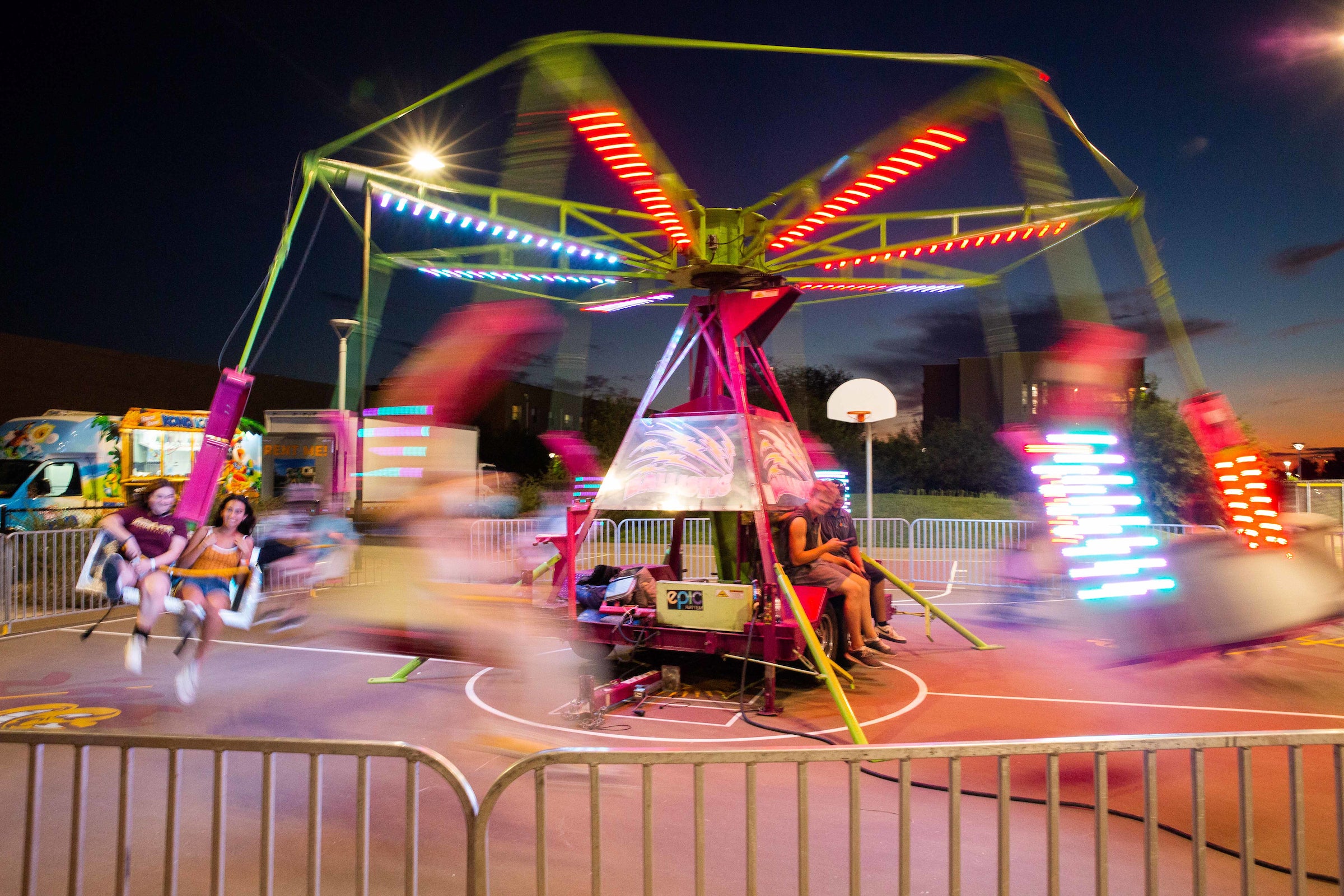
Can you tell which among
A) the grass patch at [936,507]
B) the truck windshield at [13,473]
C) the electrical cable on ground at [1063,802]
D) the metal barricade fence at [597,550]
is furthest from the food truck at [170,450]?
the grass patch at [936,507]

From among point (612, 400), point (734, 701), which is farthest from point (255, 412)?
point (734, 701)

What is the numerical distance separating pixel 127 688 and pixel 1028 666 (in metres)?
8.13

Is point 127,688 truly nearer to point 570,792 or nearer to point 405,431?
point 405,431

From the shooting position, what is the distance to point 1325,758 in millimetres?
4805

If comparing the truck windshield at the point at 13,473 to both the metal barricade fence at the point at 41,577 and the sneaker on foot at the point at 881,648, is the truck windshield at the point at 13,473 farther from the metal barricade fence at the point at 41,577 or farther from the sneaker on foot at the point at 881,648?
the sneaker on foot at the point at 881,648

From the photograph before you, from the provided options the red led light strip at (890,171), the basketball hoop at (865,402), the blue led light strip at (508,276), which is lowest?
the basketball hoop at (865,402)

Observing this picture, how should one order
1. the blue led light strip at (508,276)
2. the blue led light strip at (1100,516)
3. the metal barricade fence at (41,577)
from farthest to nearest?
the metal barricade fence at (41,577), the blue led light strip at (508,276), the blue led light strip at (1100,516)

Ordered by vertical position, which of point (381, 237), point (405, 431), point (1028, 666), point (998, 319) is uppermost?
point (381, 237)

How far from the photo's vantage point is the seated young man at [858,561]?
772 centimetres

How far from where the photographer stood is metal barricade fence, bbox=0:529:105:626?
356 inches

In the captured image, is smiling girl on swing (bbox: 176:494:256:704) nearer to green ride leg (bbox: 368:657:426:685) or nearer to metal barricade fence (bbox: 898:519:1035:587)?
green ride leg (bbox: 368:657:426:685)

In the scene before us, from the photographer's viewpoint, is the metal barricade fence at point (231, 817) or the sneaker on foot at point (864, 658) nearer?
the metal barricade fence at point (231, 817)

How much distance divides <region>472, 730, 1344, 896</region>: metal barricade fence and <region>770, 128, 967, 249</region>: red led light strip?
375 cm

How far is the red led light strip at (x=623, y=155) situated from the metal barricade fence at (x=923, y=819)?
3.86m
